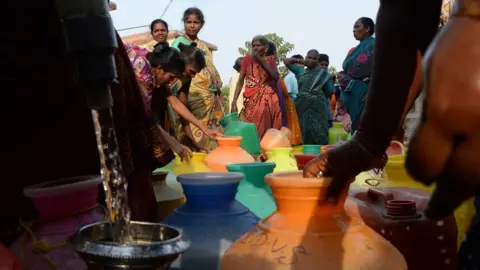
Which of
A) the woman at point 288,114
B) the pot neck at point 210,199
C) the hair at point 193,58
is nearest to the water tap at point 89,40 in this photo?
the pot neck at point 210,199

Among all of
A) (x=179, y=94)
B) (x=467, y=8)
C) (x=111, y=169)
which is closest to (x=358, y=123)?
(x=111, y=169)

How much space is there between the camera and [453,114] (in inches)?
28.1

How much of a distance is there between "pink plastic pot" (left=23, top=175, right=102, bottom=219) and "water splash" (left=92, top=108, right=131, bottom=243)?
0.13m

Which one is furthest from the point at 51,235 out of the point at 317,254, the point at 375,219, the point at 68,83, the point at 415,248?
the point at 415,248

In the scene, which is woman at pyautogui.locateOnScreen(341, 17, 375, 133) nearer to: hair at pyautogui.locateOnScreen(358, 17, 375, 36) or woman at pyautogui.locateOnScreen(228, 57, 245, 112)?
hair at pyautogui.locateOnScreen(358, 17, 375, 36)

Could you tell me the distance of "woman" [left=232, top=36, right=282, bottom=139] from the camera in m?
6.96

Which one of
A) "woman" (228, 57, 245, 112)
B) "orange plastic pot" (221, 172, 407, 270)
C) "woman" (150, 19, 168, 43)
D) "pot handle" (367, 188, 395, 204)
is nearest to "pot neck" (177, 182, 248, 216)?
"orange plastic pot" (221, 172, 407, 270)

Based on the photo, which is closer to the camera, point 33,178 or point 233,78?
point 33,178

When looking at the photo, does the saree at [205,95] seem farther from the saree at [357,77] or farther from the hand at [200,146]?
the saree at [357,77]

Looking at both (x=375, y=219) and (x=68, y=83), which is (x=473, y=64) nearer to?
(x=375, y=219)

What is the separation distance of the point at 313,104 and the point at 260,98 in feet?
3.52

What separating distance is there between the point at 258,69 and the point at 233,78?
7.82 ft

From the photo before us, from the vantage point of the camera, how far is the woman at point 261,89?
6.96 meters

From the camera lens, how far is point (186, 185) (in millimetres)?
1784
